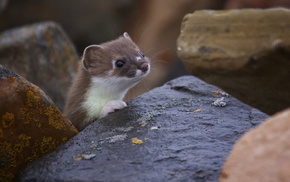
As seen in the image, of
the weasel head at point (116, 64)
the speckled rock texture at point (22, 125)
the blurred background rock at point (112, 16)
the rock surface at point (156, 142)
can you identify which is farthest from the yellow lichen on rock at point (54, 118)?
the blurred background rock at point (112, 16)

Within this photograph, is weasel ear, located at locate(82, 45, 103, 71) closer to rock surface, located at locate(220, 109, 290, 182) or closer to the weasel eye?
the weasel eye

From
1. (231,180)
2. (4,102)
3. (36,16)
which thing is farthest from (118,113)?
(36,16)

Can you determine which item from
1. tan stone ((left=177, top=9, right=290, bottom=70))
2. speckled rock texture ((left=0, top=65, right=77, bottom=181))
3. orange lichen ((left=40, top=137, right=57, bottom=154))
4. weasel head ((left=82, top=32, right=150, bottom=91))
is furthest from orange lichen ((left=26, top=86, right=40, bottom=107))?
tan stone ((left=177, top=9, right=290, bottom=70))

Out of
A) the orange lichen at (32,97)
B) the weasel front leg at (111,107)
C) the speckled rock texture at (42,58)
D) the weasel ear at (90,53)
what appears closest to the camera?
the orange lichen at (32,97)

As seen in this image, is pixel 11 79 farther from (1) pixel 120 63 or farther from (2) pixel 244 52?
(2) pixel 244 52

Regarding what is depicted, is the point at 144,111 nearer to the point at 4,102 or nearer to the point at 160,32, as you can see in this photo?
the point at 4,102

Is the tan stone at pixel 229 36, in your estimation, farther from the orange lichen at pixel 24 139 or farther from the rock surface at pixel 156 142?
the orange lichen at pixel 24 139

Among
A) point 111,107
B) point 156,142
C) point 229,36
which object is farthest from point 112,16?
point 156,142
